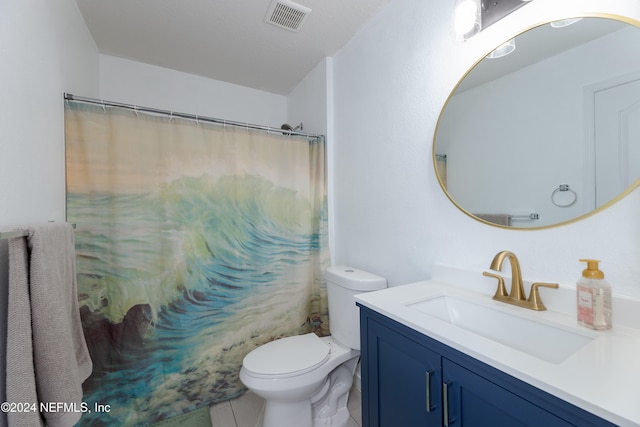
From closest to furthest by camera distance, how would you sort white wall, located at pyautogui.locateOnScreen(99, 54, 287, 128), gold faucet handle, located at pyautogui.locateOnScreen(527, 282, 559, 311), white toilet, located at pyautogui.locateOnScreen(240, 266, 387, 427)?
gold faucet handle, located at pyautogui.locateOnScreen(527, 282, 559, 311), white toilet, located at pyautogui.locateOnScreen(240, 266, 387, 427), white wall, located at pyautogui.locateOnScreen(99, 54, 287, 128)

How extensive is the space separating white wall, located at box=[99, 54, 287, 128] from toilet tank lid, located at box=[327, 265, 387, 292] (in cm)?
177

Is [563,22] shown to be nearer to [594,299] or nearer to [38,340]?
[594,299]

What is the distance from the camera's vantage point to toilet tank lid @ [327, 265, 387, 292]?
144 cm

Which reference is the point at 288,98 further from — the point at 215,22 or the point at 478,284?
the point at 478,284

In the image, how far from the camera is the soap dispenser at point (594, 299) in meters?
0.71

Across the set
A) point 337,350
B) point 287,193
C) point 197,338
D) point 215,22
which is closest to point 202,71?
point 215,22

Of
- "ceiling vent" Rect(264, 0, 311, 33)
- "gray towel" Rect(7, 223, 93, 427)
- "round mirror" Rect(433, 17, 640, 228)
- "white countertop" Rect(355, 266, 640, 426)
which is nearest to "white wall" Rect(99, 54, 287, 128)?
"ceiling vent" Rect(264, 0, 311, 33)

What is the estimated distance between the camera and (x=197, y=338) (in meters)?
1.60

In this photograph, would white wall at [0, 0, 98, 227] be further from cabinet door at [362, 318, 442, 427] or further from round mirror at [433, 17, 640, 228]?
round mirror at [433, 17, 640, 228]

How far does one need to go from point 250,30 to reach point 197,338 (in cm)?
199

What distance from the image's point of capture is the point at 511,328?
0.87 meters

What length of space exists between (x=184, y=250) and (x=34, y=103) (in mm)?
907

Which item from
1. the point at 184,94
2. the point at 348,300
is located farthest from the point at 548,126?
the point at 184,94

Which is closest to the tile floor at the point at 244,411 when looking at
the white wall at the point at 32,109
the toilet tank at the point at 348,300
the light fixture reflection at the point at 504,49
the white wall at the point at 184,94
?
the toilet tank at the point at 348,300
